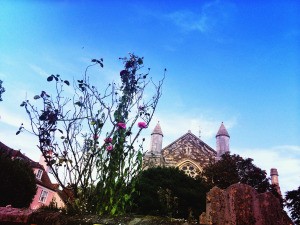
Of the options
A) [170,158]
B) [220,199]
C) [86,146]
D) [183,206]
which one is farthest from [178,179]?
[220,199]

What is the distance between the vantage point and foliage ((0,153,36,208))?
Result: 15.4 metres

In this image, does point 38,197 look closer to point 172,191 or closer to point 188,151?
point 188,151

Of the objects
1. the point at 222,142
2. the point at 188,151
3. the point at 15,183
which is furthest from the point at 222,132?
the point at 15,183

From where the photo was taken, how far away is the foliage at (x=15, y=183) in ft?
50.4

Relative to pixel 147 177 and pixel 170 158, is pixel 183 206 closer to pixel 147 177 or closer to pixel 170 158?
pixel 147 177

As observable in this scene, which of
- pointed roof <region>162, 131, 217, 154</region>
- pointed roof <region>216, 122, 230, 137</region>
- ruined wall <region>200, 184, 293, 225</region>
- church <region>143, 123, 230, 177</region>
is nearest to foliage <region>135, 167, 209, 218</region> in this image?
church <region>143, 123, 230, 177</region>

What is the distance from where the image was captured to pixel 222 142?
25.7 meters

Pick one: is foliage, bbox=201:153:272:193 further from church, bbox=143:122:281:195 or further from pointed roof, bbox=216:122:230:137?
A: pointed roof, bbox=216:122:230:137

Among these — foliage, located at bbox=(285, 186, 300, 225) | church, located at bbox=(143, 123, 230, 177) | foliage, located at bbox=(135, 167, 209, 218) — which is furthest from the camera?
church, located at bbox=(143, 123, 230, 177)

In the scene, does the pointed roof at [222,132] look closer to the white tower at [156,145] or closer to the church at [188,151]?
the church at [188,151]

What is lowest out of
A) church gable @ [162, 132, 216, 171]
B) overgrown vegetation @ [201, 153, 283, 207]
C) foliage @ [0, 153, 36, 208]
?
foliage @ [0, 153, 36, 208]

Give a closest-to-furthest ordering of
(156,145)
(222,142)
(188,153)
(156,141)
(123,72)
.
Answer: (123,72), (222,142), (156,145), (156,141), (188,153)

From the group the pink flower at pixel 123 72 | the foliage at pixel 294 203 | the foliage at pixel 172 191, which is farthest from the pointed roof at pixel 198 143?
the pink flower at pixel 123 72

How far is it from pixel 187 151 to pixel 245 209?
2569 cm
